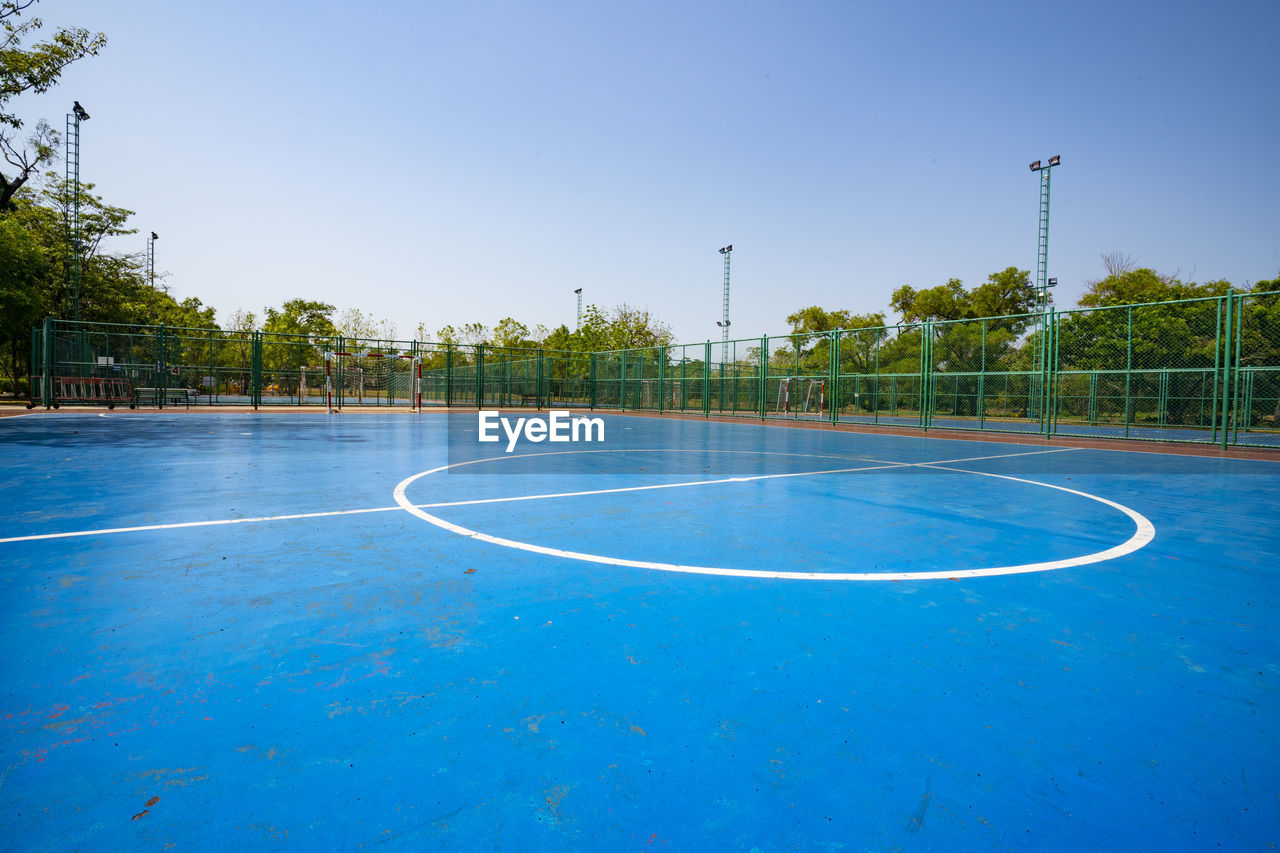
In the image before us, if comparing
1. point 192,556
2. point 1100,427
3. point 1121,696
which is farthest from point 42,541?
point 1100,427

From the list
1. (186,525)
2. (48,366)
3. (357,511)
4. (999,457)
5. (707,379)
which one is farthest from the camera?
(707,379)

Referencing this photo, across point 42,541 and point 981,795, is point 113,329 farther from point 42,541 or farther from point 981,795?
point 981,795

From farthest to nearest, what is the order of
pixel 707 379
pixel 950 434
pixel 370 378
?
pixel 370 378
pixel 707 379
pixel 950 434

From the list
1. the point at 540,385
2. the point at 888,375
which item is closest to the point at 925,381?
the point at 888,375

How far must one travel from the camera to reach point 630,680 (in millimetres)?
2014

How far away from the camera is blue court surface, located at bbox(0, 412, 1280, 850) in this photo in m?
1.38

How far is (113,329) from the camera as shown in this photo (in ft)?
88.7

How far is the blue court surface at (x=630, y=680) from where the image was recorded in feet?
4.54

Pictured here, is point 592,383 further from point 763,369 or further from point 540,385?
point 763,369

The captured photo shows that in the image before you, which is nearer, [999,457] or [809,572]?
[809,572]

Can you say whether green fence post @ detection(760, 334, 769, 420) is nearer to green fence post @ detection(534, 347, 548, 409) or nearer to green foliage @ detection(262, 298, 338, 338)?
green fence post @ detection(534, 347, 548, 409)

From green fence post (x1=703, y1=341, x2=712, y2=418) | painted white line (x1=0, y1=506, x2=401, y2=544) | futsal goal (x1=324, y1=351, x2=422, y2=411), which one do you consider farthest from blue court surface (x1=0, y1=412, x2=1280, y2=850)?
futsal goal (x1=324, y1=351, x2=422, y2=411)

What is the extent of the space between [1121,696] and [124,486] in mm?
6985

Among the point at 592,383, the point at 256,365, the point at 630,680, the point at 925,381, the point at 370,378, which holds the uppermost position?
the point at 256,365
